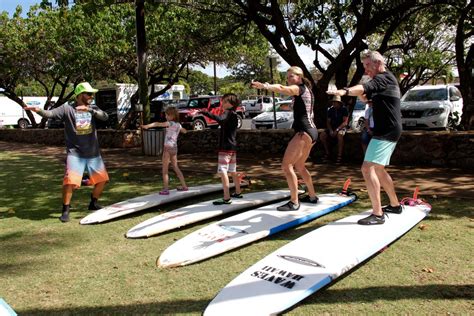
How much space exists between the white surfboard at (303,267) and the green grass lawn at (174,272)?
118mm

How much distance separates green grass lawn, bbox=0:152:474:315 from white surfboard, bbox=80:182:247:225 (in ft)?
0.37

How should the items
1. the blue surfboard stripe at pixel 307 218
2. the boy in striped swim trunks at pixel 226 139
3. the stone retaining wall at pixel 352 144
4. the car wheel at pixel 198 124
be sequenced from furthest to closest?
the car wheel at pixel 198 124, the stone retaining wall at pixel 352 144, the boy in striped swim trunks at pixel 226 139, the blue surfboard stripe at pixel 307 218

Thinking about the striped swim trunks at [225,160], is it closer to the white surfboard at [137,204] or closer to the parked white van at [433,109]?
the white surfboard at [137,204]

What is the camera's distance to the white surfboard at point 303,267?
119 inches

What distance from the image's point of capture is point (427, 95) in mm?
13570

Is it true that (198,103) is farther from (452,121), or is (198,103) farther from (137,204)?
(137,204)

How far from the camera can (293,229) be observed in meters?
4.96

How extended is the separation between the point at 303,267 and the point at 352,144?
6741 millimetres

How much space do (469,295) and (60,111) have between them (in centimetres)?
501

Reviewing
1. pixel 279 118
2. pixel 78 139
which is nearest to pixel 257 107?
A: pixel 279 118

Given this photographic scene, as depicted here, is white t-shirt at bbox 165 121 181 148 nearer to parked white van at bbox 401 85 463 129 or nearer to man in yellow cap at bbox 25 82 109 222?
man in yellow cap at bbox 25 82 109 222

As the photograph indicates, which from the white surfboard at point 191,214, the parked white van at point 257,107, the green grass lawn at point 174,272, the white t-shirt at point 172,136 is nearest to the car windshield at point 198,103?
the parked white van at point 257,107

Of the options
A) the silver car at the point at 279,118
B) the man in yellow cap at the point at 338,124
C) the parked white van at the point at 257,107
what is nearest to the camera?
the man in yellow cap at the point at 338,124

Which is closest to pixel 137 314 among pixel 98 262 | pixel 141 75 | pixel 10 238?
pixel 98 262
